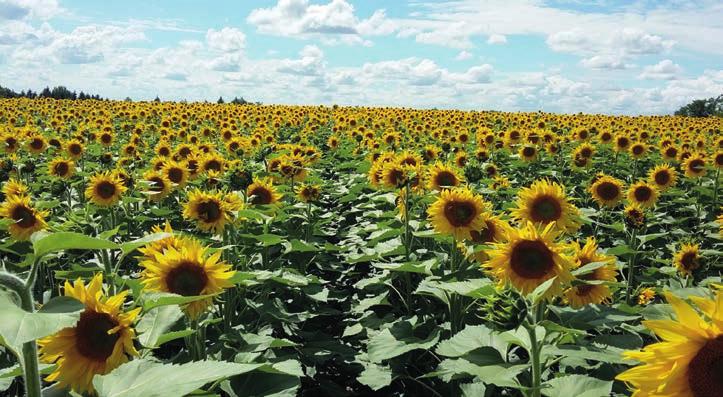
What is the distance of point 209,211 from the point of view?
4.68 m

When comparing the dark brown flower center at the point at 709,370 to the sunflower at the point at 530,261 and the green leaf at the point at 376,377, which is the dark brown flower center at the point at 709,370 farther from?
the green leaf at the point at 376,377

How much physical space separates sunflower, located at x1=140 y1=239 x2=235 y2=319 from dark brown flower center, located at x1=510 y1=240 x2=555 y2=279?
1563mm

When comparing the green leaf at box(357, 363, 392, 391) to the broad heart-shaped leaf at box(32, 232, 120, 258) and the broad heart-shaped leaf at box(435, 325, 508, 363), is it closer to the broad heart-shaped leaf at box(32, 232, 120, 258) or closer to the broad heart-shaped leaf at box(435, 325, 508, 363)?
the broad heart-shaped leaf at box(435, 325, 508, 363)

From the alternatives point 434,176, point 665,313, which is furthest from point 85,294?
point 434,176

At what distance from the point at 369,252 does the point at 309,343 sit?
108cm

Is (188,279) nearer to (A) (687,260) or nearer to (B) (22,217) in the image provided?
(B) (22,217)

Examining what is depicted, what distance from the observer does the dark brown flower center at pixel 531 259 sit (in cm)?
320

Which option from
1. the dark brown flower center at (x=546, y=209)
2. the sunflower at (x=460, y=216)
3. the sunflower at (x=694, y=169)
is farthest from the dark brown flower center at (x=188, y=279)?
the sunflower at (x=694, y=169)

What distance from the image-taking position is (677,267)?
5.34 m

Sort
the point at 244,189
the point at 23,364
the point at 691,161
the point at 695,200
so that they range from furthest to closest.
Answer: the point at 691,161
the point at 695,200
the point at 244,189
the point at 23,364

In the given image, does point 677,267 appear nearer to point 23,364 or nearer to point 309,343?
point 309,343

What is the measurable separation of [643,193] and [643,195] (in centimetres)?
3

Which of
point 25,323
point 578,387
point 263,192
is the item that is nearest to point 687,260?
point 578,387

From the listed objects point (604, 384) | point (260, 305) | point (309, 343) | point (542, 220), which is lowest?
point (309, 343)
